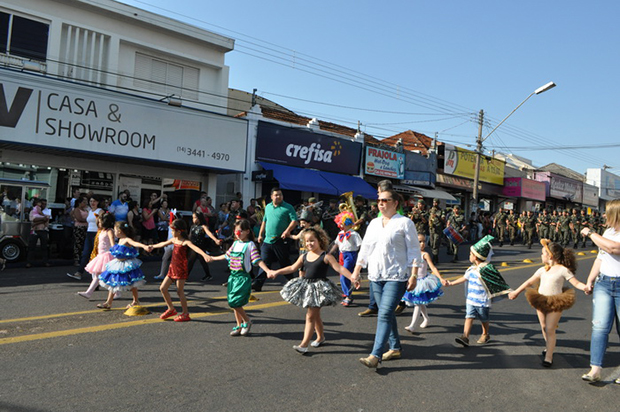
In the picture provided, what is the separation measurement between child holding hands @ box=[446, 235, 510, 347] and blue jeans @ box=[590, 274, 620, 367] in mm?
1097

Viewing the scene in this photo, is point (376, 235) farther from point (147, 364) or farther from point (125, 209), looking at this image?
point (125, 209)

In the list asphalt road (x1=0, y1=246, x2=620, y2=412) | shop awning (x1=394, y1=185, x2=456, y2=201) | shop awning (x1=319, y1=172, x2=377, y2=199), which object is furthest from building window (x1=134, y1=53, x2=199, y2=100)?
shop awning (x1=394, y1=185, x2=456, y2=201)

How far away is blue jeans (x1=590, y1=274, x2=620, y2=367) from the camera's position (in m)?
4.43

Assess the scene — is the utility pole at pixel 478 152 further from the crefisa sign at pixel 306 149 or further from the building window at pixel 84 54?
the building window at pixel 84 54

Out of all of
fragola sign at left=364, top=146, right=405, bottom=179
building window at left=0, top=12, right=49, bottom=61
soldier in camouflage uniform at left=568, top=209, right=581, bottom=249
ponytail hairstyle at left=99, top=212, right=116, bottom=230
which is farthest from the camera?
fragola sign at left=364, top=146, right=405, bottom=179

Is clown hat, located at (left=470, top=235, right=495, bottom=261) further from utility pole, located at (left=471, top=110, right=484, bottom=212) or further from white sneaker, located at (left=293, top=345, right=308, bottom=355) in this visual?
utility pole, located at (left=471, top=110, right=484, bottom=212)

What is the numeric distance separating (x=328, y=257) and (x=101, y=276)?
11.8 ft

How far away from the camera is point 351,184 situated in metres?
23.1

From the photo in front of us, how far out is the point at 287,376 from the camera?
14.4 feet

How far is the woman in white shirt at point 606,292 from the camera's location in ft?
14.5

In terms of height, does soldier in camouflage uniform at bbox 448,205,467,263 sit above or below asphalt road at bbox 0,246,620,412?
above

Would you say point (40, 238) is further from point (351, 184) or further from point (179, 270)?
point (351, 184)

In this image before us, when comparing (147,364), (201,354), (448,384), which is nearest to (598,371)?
(448,384)

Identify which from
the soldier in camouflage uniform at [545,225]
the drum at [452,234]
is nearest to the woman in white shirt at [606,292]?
the drum at [452,234]
